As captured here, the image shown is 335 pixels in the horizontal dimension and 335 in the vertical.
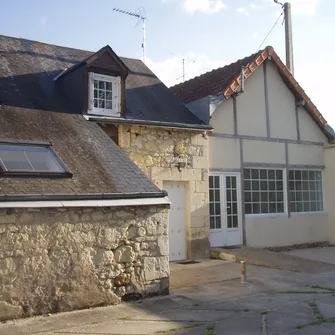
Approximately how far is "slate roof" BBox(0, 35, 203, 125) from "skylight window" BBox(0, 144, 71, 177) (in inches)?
82.6

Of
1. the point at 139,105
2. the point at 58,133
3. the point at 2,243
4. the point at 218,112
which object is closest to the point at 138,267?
the point at 2,243

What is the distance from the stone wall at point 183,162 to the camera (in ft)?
35.0

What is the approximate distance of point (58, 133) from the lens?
8.48 m

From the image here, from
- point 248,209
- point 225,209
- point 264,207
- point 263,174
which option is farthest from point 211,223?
point 263,174

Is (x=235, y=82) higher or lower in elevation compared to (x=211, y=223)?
higher

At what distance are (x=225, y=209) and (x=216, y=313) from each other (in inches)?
236

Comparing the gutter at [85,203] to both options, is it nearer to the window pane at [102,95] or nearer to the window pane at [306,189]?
the window pane at [102,95]

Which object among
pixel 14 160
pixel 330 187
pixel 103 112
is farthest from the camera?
pixel 330 187

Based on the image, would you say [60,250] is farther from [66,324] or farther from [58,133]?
[58,133]

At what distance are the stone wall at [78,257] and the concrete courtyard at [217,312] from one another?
0.79 feet

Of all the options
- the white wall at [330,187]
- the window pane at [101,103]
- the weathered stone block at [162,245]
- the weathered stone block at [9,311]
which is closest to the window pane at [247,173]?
the white wall at [330,187]

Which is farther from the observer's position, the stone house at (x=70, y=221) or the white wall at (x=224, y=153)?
the white wall at (x=224, y=153)

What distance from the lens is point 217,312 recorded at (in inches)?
256

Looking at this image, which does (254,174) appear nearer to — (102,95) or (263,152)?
(263,152)
